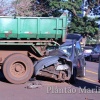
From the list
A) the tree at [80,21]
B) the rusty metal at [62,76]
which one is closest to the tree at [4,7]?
the rusty metal at [62,76]

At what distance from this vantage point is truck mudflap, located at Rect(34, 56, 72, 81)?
41.9ft

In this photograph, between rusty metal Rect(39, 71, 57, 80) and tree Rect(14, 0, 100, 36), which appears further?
tree Rect(14, 0, 100, 36)

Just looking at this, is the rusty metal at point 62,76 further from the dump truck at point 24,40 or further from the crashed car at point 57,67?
the dump truck at point 24,40

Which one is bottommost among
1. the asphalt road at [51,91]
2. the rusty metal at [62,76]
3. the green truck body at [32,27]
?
the asphalt road at [51,91]

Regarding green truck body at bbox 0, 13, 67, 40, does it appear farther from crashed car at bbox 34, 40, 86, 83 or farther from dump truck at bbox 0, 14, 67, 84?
crashed car at bbox 34, 40, 86, 83

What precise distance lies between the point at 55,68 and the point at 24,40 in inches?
61.1

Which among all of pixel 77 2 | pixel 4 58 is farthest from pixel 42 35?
pixel 77 2

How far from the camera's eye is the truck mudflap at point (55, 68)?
41.9ft

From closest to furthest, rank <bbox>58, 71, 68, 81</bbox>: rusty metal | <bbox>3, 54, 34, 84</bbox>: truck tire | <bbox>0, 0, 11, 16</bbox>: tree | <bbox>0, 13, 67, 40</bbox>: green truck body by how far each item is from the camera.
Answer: <bbox>0, 13, 67, 40</bbox>: green truck body, <bbox>3, 54, 34, 84</bbox>: truck tire, <bbox>58, 71, 68, 81</bbox>: rusty metal, <bbox>0, 0, 11, 16</bbox>: tree

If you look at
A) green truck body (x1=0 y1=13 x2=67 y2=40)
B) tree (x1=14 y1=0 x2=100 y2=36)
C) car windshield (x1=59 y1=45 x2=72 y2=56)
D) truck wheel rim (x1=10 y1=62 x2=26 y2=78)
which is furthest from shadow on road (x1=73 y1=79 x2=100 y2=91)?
tree (x1=14 y1=0 x2=100 y2=36)

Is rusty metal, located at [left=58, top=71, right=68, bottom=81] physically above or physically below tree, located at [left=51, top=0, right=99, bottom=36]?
below

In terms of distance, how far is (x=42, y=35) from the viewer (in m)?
12.6

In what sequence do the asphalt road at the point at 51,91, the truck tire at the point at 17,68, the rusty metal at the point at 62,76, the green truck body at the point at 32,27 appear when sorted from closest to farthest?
the asphalt road at the point at 51,91 → the green truck body at the point at 32,27 → the truck tire at the point at 17,68 → the rusty metal at the point at 62,76

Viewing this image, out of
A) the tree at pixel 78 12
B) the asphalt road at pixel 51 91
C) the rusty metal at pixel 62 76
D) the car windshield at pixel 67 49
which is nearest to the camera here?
the asphalt road at pixel 51 91
